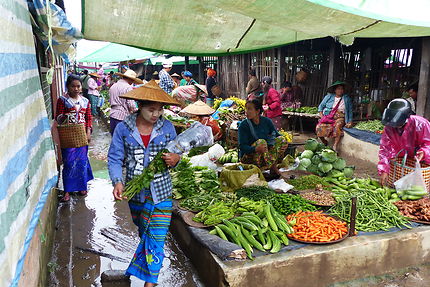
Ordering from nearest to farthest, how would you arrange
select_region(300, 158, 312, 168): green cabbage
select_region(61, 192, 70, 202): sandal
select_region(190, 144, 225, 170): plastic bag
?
select_region(61, 192, 70, 202): sandal < select_region(300, 158, 312, 168): green cabbage < select_region(190, 144, 225, 170): plastic bag

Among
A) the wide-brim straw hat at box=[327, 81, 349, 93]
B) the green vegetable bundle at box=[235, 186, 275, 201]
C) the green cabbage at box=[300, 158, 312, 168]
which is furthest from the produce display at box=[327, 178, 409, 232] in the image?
the wide-brim straw hat at box=[327, 81, 349, 93]

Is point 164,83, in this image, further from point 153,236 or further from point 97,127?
point 153,236

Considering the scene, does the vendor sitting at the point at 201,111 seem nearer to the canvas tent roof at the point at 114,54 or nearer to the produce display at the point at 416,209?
the produce display at the point at 416,209

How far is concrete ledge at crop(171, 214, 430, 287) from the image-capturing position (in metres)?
3.37

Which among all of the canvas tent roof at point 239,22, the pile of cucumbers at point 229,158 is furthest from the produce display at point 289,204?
the pile of cucumbers at point 229,158

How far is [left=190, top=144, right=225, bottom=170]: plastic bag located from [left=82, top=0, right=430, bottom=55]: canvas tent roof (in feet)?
7.67

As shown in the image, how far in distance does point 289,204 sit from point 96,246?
258 centimetres

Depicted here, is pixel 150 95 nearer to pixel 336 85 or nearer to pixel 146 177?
pixel 146 177

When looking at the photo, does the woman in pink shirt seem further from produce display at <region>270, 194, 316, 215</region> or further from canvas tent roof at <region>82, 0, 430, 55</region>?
produce display at <region>270, 194, 316, 215</region>

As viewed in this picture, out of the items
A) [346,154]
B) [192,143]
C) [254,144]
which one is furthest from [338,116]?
[192,143]

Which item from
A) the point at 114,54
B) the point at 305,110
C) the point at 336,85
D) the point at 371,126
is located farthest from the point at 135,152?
the point at 114,54

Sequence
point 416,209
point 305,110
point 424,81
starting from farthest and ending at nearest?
1. point 305,110
2. point 424,81
3. point 416,209

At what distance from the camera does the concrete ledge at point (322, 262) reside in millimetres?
3369

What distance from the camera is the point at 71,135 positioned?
17.8 feet
